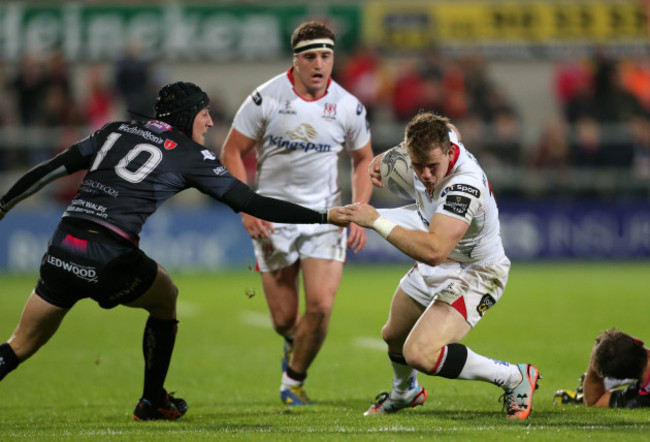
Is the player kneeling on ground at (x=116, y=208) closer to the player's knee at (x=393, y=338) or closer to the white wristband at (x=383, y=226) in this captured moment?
the white wristband at (x=383, y=226)

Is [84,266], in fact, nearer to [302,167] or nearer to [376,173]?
[376,173]

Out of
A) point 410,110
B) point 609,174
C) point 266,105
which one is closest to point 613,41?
point 609,174

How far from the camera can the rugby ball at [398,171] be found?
23.0 feet

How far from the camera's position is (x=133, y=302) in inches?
265

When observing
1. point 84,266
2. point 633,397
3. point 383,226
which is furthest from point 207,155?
Answer: point 633,397

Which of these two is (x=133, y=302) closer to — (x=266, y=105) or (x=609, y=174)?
(x=266, y=105)

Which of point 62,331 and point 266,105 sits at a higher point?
point 266,105

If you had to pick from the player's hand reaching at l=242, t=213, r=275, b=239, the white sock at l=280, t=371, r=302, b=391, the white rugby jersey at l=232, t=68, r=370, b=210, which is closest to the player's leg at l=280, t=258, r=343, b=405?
the white sock at l=280, t=371, r=302, b=391

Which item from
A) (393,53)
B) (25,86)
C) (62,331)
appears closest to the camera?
(62,331)

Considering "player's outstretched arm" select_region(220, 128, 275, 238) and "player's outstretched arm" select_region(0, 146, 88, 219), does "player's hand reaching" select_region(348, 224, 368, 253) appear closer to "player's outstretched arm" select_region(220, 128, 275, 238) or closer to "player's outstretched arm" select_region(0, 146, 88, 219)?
"player's outstretched arm" select_region(220, 128, 275, 238)

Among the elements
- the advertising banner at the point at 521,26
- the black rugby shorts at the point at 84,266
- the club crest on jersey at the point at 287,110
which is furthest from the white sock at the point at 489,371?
the advertising banner at the point at 521,26

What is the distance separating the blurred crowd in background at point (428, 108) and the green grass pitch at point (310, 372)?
9.06 ft

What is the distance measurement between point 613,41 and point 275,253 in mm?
16684

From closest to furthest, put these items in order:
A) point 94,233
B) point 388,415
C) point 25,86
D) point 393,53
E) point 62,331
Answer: point 94,233
point 388,415
point 62,331
point 25,86
point 393,53
